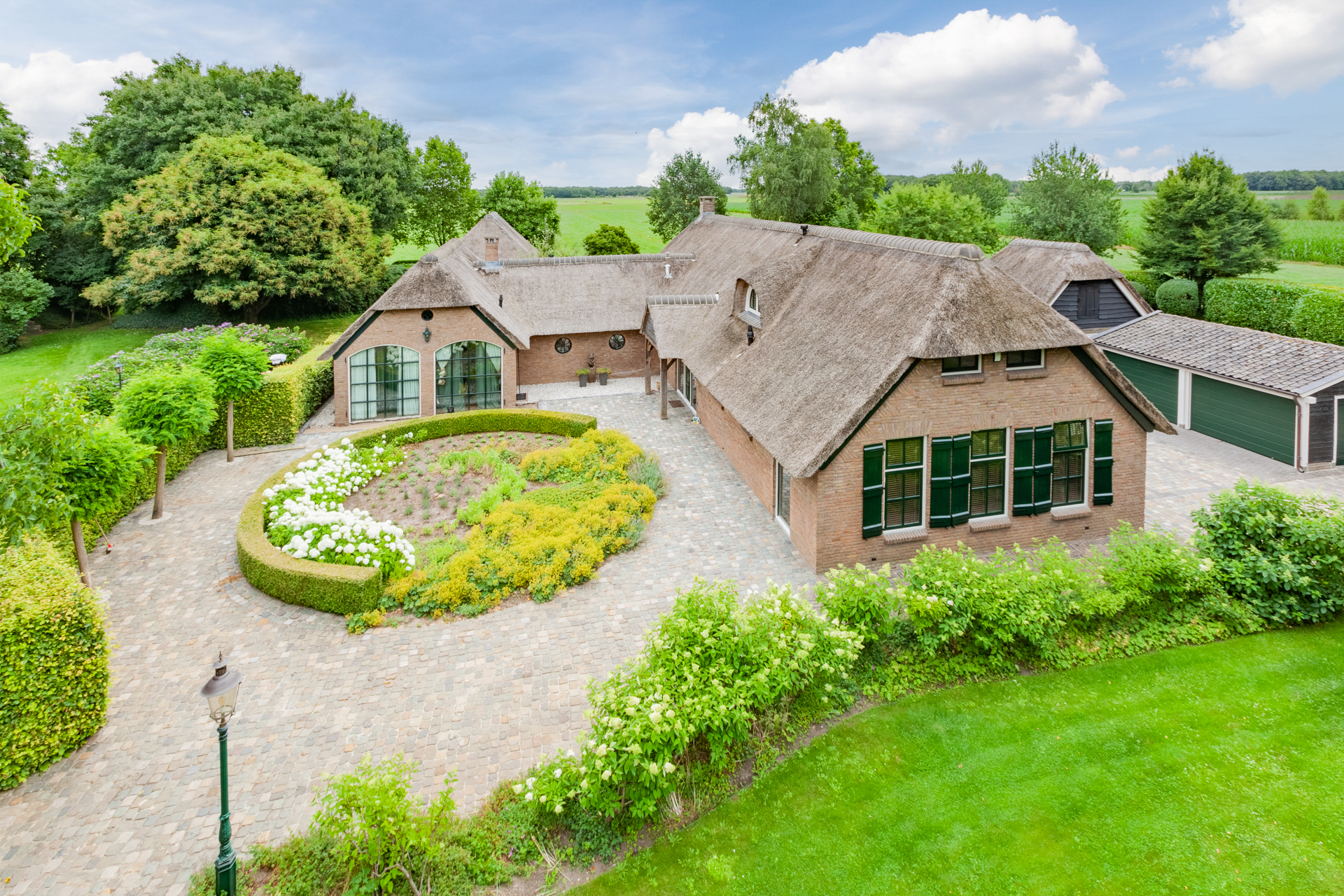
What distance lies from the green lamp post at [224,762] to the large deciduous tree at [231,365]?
15.0m

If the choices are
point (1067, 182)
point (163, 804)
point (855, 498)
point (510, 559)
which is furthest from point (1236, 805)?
point (1067, 182)

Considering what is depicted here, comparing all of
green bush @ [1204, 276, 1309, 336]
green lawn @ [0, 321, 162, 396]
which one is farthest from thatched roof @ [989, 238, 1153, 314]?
green lawn @ [0, 321, 162, 396]

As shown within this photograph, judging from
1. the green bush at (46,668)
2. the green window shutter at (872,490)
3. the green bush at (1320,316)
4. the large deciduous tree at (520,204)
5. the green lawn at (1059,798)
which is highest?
the large deciduous tree at (520,204)

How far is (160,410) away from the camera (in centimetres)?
1580

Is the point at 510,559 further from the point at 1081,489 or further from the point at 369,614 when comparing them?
the point at 1081,489

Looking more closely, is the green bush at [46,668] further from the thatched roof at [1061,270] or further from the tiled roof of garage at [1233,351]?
the thatched roof at [1061,270]

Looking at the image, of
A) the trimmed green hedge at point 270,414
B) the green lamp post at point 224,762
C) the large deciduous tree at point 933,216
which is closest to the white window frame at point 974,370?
the green lamp post at point 224,762

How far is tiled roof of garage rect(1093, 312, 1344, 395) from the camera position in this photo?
17.3m

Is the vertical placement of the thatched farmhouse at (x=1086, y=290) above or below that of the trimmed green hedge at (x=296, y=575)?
above

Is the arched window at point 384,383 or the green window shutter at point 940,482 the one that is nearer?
the green window shutter at point 940,482

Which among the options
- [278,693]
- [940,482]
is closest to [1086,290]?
[940,482]

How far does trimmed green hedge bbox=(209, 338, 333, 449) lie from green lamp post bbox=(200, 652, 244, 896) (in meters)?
16.8

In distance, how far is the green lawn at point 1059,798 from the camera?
23.6 ft

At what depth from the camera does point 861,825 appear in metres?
7.84
